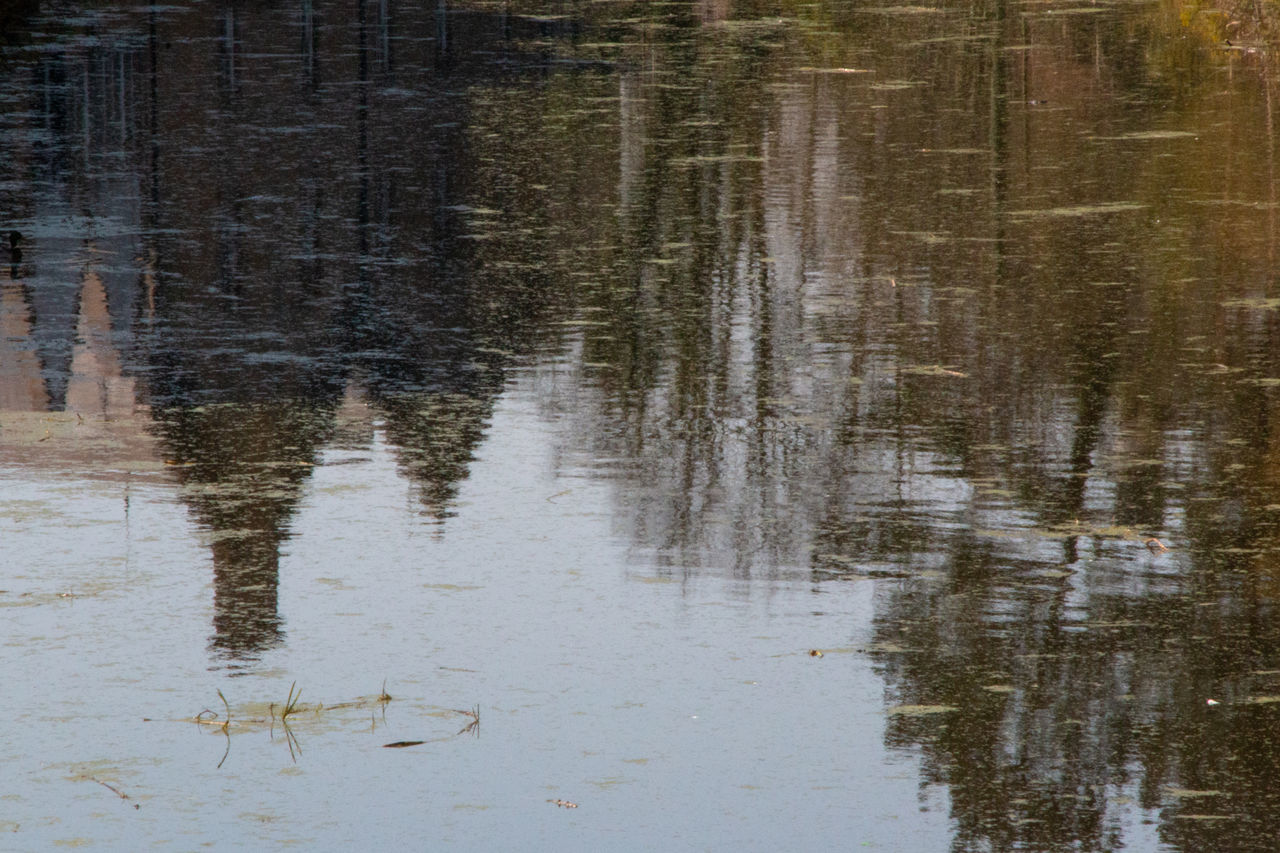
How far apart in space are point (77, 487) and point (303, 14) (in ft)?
73.8

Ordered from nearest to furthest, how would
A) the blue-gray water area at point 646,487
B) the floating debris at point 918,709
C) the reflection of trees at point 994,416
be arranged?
1. the blue-gray water area at point 646,487
2. the reflection of trees at point 994,416
3. the floating debris at point 918,709

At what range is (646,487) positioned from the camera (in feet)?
27.4

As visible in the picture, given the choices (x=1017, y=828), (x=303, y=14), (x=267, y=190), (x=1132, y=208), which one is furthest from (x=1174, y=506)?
(x=303, y=14)

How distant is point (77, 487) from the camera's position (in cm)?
843

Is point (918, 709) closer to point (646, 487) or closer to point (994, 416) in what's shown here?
point (646, 487)

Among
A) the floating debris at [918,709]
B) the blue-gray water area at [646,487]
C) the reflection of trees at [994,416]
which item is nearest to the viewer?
the blue-gray water area at [646,487]

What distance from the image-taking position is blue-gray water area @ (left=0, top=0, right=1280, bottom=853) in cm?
561

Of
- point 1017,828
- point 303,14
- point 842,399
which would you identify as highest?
point 303,14

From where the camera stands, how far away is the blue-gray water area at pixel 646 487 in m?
5.61

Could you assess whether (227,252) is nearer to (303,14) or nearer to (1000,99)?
(1000,99)

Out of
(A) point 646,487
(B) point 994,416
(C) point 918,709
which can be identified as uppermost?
(B) point 994,416

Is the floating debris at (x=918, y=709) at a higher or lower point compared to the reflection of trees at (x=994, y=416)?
lower

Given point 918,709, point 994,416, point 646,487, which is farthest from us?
point 994,416

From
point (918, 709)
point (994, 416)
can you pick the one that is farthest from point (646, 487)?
point (918, 709)
